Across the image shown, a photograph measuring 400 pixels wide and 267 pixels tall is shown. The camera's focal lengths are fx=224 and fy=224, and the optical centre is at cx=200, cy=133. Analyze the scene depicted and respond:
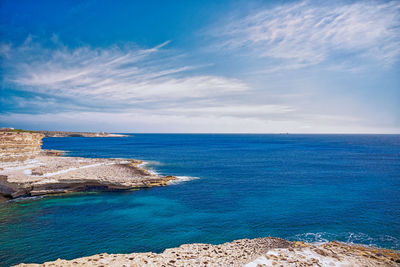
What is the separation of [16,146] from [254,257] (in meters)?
71.5

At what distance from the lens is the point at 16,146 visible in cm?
6191

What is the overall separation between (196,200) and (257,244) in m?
16.2

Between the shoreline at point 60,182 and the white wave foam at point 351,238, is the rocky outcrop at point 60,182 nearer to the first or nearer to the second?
the shoreline at point 60,182

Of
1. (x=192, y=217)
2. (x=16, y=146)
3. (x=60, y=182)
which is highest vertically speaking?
(x=16, y=146)

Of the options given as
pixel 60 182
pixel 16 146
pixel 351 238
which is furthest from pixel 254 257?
pixel 16 146

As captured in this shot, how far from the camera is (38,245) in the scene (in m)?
20.2

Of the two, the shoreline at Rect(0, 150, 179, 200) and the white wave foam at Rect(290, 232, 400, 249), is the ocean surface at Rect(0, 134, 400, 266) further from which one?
the shoreline at Rect(0, 150, 179, 200)

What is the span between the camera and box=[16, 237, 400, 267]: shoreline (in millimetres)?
15305

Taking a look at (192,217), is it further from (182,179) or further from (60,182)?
(60,182)

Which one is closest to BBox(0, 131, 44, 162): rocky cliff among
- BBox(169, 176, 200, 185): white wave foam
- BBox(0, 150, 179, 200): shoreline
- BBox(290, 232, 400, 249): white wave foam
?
BBox(0, 150, 179, 200): shoreline

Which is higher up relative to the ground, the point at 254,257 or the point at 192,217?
the point at 254,257

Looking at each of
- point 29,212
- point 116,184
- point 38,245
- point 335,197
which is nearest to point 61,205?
point 29,212

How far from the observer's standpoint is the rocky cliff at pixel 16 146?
5653cm

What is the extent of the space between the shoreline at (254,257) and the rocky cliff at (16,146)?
185 feet
